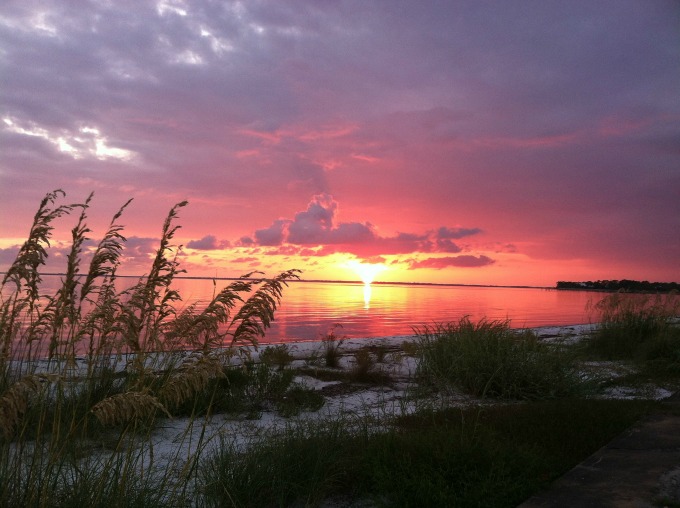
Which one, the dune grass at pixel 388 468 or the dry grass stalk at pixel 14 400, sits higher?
the dry grass stalk at pixel 14 400

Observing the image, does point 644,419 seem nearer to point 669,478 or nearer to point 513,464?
point 669,478

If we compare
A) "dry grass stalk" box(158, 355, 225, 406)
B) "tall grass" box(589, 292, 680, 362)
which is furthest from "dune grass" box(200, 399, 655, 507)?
"tall grass" box(589, 292, 680, 362)

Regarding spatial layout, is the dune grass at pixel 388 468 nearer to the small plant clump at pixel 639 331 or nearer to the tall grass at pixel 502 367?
the tall grass at pixel 502 367

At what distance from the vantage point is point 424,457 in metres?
4.59

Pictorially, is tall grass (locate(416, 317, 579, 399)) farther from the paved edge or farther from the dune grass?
the dune grass

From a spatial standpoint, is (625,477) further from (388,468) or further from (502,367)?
(502,367)

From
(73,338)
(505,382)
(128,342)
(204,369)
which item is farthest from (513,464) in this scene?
(505,382)

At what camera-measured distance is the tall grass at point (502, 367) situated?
8641 mm

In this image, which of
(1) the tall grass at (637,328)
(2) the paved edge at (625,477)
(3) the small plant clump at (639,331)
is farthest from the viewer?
(1) the tall grass at (637,328)

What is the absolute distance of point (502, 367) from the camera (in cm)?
870

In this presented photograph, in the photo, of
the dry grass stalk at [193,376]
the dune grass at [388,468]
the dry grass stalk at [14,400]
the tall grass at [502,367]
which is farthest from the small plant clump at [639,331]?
A: the dry grass stalk at [14,400]

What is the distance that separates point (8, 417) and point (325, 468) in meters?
2.69

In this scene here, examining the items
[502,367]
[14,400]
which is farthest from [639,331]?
[14,400]

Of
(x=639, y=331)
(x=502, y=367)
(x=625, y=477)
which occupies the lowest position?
(x=625, y=477)
